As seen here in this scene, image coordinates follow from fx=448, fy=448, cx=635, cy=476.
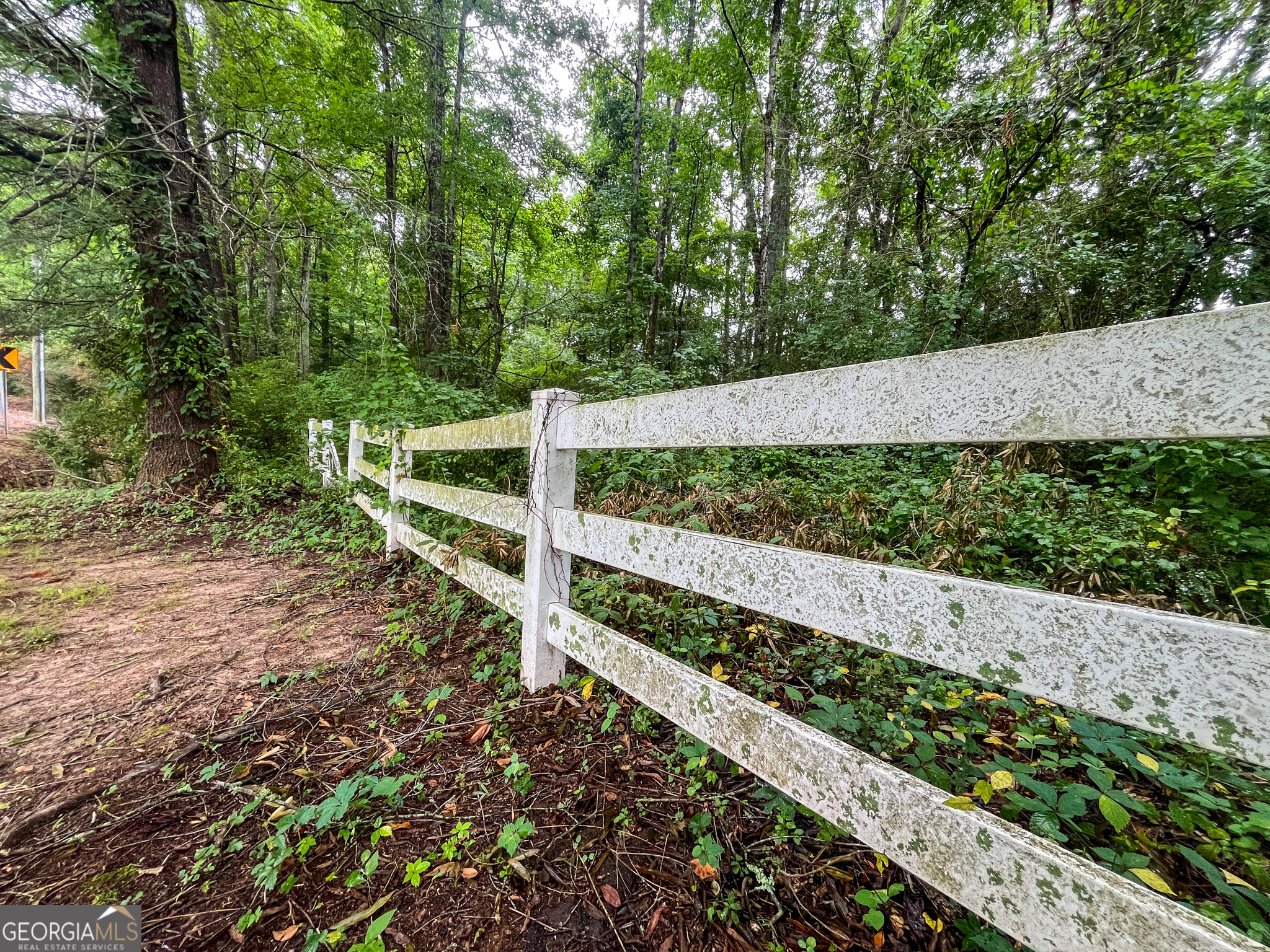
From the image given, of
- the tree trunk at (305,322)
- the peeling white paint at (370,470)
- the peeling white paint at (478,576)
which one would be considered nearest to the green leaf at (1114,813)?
the peeling white paint at (478,576)

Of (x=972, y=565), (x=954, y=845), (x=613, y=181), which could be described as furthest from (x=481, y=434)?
(x=613, y=181)

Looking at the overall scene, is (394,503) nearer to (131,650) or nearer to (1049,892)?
(131,650)

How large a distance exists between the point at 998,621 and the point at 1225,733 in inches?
10.6

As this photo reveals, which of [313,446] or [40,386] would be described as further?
[40,386]

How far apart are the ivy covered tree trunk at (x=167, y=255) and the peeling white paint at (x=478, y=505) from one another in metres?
4.79

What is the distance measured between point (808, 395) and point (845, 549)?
2.00 metres

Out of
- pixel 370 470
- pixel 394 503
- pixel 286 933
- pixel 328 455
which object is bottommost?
pixel 286 933

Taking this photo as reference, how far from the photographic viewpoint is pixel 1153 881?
3.24 ft

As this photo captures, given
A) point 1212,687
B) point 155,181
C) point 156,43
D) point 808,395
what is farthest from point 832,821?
point 156,43

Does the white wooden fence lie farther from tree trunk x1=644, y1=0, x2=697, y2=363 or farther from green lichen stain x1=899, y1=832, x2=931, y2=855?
tree trunk x1=644, y1=0, x2=697, y2=363

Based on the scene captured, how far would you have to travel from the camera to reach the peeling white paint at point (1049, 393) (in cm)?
65

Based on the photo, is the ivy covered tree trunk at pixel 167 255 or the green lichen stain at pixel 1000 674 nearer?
the green lichen stain at pixel 1000 674

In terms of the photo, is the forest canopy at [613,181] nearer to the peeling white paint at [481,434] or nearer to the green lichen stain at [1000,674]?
the peeling white paint at [481,434]

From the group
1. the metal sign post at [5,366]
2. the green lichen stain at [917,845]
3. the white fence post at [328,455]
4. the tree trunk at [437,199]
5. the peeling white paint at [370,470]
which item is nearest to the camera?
the green lichen stain at [917,845]
